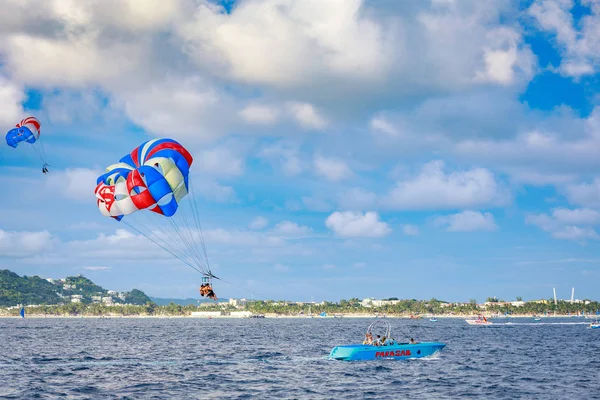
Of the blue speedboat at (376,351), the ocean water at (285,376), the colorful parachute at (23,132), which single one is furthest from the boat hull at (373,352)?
the colorful parachute at (23,132)

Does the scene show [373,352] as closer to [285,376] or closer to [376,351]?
[376,351]

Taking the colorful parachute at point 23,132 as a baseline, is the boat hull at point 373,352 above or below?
below

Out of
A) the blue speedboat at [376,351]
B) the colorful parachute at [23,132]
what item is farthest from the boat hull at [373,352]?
the colorful parachute at [23,132]

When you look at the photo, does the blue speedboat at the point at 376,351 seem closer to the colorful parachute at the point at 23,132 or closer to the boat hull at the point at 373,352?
the boat hull at the point at 373,352

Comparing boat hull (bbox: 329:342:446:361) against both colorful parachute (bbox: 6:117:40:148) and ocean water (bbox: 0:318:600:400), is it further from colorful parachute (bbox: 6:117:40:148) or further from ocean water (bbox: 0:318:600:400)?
colorful parachute (bbox: 6:117:40:148)

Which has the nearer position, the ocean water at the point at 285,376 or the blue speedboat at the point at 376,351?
the ocean water at the point at 285,376

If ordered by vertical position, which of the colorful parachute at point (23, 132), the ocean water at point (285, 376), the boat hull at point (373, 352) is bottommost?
the ocean water at point (285, 376)

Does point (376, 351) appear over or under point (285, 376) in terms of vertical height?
over

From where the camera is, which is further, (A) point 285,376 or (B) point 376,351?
(B) point 376,351

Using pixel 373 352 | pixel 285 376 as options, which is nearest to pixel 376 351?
pixel 373 352

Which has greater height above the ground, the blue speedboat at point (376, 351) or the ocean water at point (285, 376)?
the blue speedboat at point (376, 351)

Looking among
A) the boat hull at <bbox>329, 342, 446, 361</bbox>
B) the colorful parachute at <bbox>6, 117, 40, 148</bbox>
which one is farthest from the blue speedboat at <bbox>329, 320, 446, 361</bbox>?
the colorful parachute at <bbox>6, 117, 40, 148</bbox>

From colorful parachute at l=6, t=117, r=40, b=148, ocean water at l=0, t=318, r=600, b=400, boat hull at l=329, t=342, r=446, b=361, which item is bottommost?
ocean water at l=0, t=318, r=600, b=400

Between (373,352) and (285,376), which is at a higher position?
(373,352)
